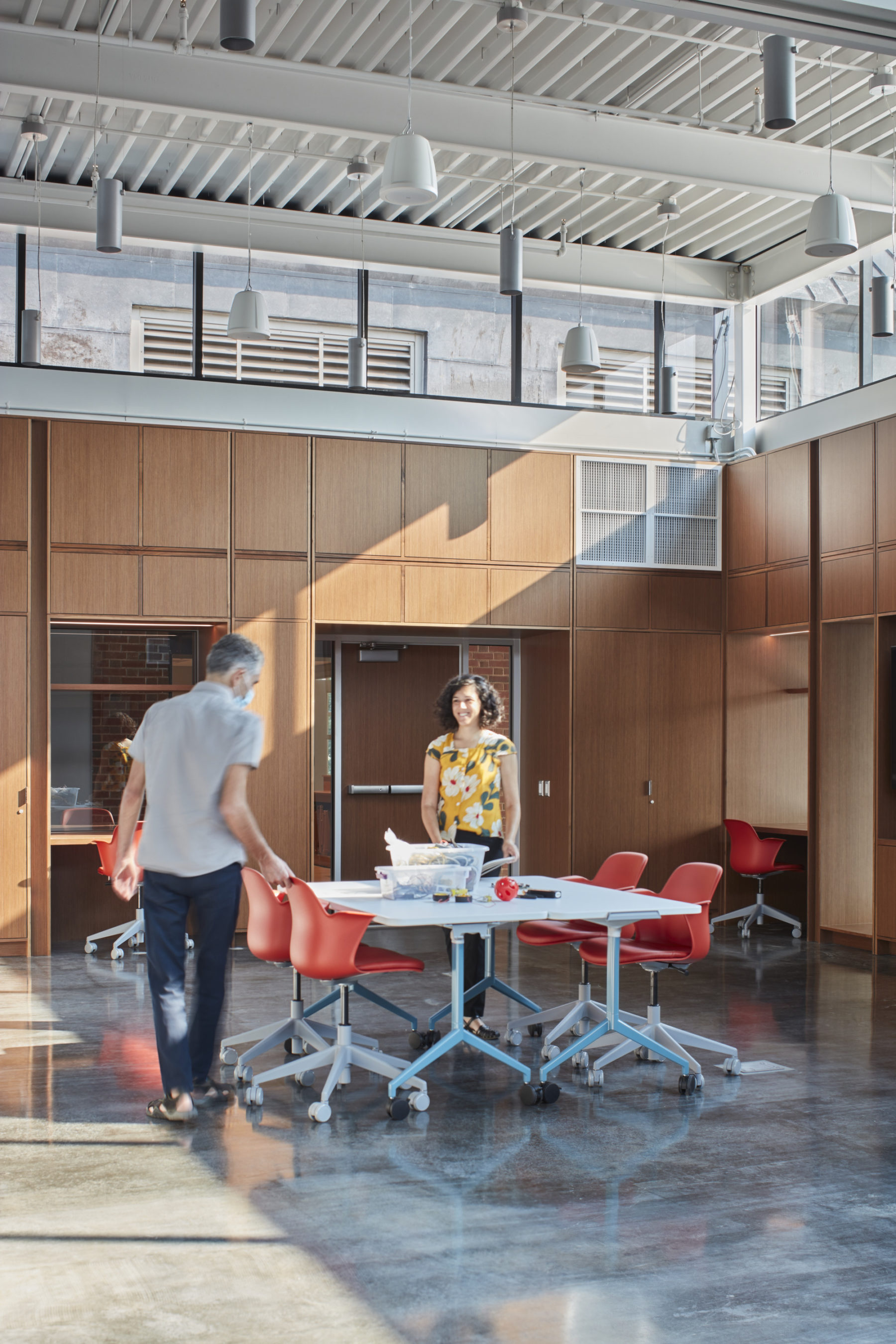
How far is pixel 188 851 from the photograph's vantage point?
16.7 feet

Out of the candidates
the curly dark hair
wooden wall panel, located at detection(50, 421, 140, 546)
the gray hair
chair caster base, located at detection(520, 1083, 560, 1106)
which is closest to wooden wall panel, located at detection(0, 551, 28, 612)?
wooden wall panel, located at detection(50, 421, 140, 546)

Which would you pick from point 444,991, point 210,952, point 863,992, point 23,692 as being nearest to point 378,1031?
point 444,991

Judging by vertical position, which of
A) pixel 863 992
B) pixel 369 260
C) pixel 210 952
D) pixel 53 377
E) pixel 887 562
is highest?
pixel 369 260

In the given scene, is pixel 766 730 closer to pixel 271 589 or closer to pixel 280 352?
pixel 271 589

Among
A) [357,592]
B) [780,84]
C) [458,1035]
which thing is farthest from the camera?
[357,592]

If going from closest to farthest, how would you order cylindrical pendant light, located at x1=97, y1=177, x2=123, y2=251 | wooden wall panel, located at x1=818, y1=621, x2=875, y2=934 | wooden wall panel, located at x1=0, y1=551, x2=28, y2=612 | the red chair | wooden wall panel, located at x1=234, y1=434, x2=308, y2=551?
cylindrical pendant light, located at x1=97, y1=177, x2=123, y2=251, the red chair, wooden wall panel, located at x1=0, y1=551, x2=28, y2=612, wooden wall panel, located at x1=234, y1=434, x2=308, y2=551, wooden wall panel, located at x1=818, y1=621, x2=875, y2=934

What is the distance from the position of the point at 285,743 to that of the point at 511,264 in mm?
4000

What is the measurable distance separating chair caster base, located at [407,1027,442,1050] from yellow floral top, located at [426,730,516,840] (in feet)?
3.19

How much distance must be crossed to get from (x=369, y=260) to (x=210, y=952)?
23.6ft

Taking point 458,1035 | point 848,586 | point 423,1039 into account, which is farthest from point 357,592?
point 458,1035

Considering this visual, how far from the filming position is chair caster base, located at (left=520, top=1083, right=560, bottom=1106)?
544 cm

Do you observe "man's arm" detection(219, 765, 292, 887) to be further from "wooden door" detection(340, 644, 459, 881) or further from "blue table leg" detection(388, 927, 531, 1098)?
"wooden door" detection(340, 644, 459, 881)

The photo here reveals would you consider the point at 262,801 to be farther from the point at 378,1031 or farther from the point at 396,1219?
the point at 396,1219

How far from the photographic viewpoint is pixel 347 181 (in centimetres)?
1005
